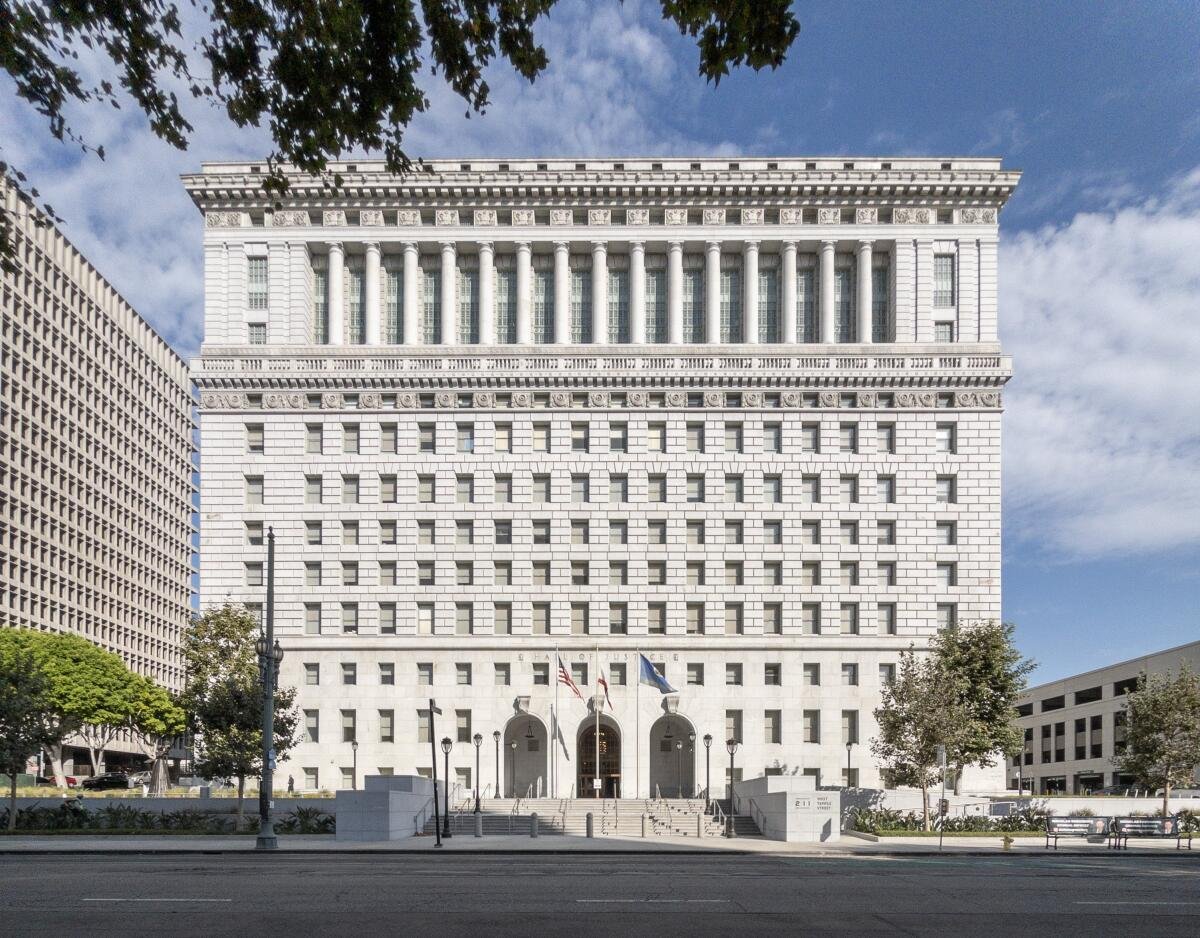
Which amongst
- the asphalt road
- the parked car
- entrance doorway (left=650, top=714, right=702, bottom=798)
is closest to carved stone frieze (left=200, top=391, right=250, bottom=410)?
entrance doorway (left=650, top=714, right=702, bottom=798)

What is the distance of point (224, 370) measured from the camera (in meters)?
65.2

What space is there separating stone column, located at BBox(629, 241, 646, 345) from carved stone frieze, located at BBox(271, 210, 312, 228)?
2115 centimetres

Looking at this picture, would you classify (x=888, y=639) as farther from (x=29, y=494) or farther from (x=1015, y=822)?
(x=29, y=494)

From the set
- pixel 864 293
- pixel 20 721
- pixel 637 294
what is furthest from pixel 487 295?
pixel 20 721

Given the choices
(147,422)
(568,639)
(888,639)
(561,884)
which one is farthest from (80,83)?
(147,422)

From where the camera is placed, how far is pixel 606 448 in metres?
64.9

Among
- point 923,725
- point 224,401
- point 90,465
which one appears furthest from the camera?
point 90,465

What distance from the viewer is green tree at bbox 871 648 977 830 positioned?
45812 mm

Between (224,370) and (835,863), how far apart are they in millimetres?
49809

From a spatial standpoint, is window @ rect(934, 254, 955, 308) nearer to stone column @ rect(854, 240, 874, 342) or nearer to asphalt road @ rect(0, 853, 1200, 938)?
stone column @ rect(854, 240, 874, 342)

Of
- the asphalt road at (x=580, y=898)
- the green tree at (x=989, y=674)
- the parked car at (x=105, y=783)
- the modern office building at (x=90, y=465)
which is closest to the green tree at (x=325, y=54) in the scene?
the asphalt road at (x=580, y=898)

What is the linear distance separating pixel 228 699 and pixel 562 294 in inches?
1320

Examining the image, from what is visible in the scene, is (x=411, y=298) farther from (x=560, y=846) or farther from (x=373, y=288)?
(x=560, y=846)

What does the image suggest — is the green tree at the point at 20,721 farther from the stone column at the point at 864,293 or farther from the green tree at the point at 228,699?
the stone column at the point at 864,293
